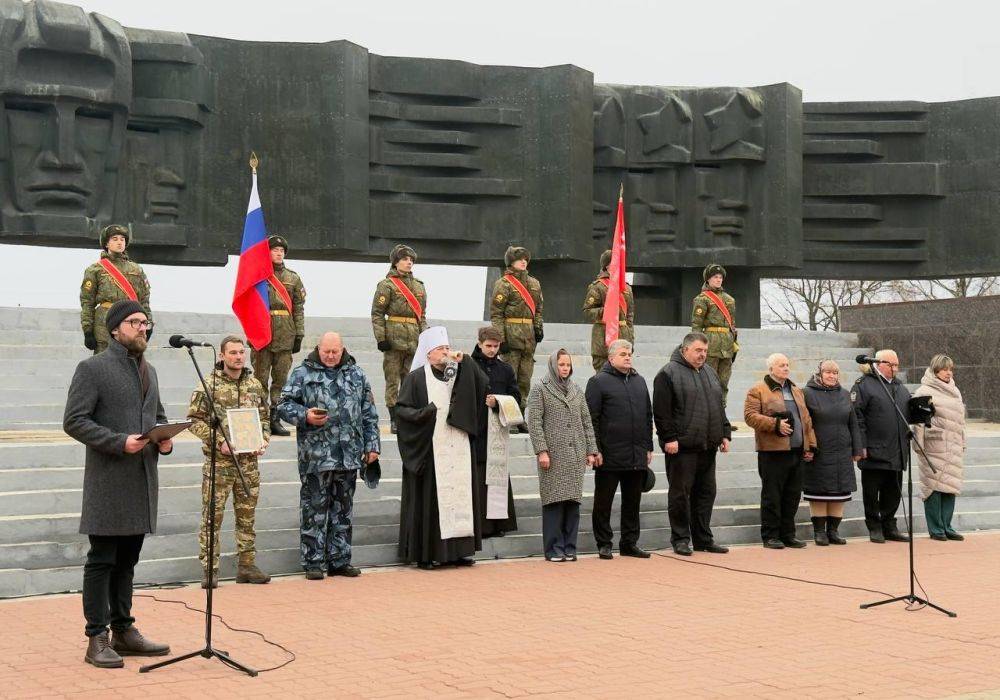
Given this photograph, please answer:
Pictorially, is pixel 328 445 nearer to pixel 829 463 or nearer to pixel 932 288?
pixel 829 463

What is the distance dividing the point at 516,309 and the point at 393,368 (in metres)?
1.43

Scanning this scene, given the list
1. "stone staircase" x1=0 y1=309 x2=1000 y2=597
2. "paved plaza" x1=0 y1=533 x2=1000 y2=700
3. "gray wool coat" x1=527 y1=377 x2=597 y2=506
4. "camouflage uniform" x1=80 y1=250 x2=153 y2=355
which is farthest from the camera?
"camouflage uniform" x1=80 y1=250 x2=153 y2=355

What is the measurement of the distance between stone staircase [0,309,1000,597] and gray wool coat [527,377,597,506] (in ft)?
2.08

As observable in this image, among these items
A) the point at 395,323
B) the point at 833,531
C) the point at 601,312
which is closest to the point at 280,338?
the point at 395,323

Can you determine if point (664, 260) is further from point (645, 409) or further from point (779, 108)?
point (645, 409)

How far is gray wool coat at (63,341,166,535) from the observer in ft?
18.8

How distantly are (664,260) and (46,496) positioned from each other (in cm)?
1257

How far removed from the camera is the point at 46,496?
8586mm

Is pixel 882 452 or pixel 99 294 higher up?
pixel 99 294

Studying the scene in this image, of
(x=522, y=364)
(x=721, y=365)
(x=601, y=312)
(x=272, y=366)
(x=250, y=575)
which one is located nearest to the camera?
(x=250, y=575)

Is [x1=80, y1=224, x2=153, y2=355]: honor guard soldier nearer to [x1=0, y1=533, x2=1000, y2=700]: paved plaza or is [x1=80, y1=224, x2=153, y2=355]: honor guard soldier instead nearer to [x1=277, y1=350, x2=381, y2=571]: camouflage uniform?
[x1=277, y1=350, x2=381, y2=571]: camouflage uniform

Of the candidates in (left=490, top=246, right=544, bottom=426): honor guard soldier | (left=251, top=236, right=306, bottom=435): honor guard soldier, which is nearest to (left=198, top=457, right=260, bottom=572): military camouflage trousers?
(left=251, top=236, right=306, bottom=435): honor guard soldier

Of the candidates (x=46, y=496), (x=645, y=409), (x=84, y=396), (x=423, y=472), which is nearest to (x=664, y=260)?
(x=645, y=409)

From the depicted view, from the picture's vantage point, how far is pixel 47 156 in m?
15.4
